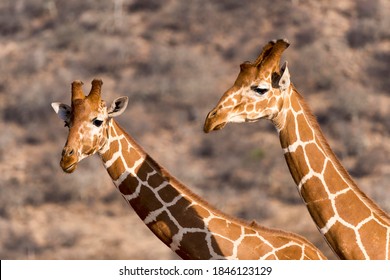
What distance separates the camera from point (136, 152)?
47.5ft

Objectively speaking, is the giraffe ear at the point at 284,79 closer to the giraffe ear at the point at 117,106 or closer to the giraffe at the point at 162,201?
the giraffe at the point at 162,201

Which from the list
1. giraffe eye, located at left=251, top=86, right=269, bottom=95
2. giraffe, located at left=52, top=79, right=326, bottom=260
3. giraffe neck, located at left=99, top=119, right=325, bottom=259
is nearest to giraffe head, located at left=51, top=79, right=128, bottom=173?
giraffe, located at left=52, top=79, right=326, bottom=260

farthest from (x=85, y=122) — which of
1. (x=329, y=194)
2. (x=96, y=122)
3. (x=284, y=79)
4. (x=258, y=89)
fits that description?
(x=329, y=194)

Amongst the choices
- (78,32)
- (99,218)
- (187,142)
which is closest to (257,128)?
(187,142)

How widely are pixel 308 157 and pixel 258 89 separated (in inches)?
43.3

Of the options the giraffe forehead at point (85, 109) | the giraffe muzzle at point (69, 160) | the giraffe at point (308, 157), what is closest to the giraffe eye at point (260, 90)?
the giraffe at point (308, 157)

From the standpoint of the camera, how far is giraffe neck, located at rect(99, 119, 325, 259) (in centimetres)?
1385

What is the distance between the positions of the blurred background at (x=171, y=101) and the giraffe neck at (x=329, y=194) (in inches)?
572

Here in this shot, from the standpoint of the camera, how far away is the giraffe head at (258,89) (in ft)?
A: 44.8

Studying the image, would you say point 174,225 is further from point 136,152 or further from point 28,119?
point 28,119

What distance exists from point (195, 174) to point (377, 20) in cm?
1385

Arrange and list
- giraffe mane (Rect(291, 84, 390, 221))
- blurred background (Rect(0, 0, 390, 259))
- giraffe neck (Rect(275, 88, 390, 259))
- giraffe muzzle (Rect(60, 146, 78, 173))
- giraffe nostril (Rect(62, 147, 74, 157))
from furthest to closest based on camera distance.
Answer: blurred background (Rect(0, 0, 390, 259)) → giraffe mane (Rect(291, 84, 390, 221)) → giraffe neck (Rect(275, 88, 390, 259)) → giraffe nostril (Rect(62, 147, 74, 157)) → giraffe muzzle (Rect(60, 146, 78, 173))

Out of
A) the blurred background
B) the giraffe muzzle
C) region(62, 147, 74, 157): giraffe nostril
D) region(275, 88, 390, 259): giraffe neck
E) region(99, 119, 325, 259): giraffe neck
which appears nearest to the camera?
the giraffe muzzle

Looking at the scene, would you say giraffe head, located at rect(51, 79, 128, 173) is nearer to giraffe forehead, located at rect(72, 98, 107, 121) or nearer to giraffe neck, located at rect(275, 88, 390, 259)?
giraffe forehead, located at rect(72, 98, 107, 121)
